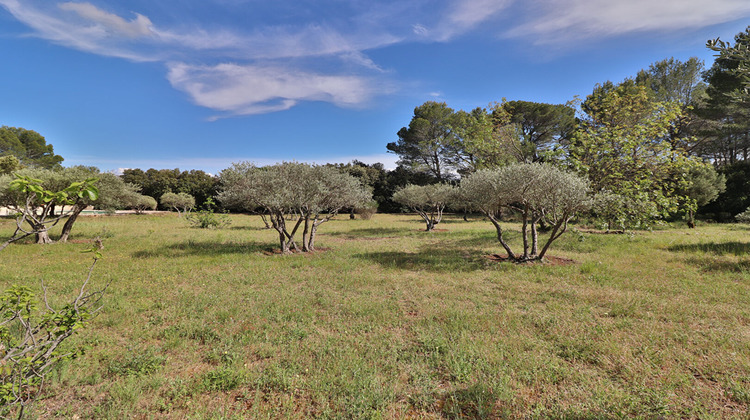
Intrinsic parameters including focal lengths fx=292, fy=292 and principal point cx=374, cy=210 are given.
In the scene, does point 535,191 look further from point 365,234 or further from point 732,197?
point 732,197

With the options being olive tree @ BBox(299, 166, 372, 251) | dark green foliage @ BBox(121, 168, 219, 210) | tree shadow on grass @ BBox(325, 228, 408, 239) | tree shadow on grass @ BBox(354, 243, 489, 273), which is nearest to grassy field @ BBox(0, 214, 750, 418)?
tree shadow on grass @ BBox(354, 243, 489, 273)

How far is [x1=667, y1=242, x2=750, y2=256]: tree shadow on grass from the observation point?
13398mm

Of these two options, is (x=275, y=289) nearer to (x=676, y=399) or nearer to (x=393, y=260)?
(x=393, y=260)

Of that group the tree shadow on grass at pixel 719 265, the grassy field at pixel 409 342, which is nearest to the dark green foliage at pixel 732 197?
the tree shadow on grass at pixel 719 265

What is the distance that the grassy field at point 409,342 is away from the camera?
4.34 metres

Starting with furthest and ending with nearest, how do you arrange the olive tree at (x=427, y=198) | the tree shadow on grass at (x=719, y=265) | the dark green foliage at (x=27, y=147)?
the dark green foliage at (x=27, y=147) < the olive tree at (x=427, y=198) < the tree shadow on grass at (x=719, y=265)

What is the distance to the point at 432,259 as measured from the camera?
14234 mm

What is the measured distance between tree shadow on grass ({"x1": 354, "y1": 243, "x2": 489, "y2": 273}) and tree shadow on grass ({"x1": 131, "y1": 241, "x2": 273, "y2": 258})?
636 centimetres

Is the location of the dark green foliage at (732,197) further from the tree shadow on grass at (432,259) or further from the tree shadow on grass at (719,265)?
the tree shadow on grass at (432,259)

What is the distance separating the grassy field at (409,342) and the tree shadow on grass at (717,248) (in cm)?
191

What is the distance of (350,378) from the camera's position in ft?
15.9

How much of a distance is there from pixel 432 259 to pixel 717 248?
13734 millimetres

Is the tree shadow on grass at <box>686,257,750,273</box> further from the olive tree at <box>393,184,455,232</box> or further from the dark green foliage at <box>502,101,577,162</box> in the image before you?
the dark green foliage at <box>502,101,577,162</box>

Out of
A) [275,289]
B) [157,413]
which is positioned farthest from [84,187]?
[275,289]
